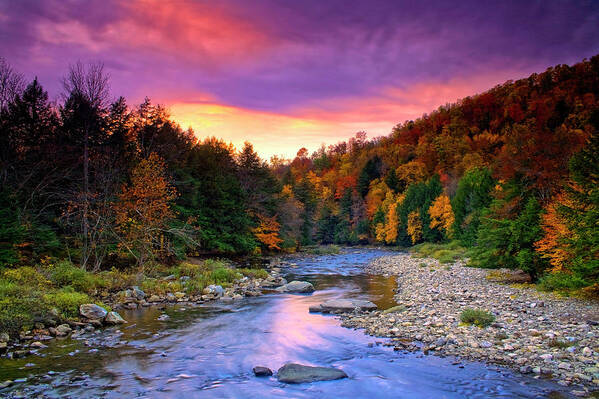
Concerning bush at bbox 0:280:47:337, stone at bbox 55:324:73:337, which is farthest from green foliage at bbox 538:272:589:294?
bush at bbox 0:280:47:337

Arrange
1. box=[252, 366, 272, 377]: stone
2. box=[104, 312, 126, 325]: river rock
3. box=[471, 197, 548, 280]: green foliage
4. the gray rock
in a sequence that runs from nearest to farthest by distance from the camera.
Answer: box=[252, 366, 272, 377]: stone
box=[104, 312, 126, 325]: river rock
box=[471, 197, 548, 280]: green foliage
the gray rock

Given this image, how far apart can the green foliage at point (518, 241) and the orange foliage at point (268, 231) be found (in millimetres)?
31329

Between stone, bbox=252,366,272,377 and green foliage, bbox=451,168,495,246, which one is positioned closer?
stone, bbox=252,366,272,377

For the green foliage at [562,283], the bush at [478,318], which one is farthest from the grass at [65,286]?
the green foliage at [562,283]

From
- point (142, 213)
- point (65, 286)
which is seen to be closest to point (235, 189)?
point (142, 213)

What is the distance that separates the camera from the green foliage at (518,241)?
52.8ft

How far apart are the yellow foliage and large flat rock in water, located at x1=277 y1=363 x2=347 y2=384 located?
4629cm

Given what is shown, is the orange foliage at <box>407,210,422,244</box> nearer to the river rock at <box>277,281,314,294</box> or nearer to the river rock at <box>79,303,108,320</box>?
the river rock at <box>277,281,314,294</box>

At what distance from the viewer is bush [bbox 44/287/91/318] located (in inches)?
511

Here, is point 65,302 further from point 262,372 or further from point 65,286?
point 262,372

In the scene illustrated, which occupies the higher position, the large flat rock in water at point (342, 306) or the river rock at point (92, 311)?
the river rock at point (92, 311)

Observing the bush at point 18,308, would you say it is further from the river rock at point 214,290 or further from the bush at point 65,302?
the river rock at point 214,290

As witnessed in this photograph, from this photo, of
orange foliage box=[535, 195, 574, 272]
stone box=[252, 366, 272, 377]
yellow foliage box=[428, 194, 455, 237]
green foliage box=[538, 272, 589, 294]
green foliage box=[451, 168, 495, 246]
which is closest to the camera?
stone box=[252, 366, 272, 377]

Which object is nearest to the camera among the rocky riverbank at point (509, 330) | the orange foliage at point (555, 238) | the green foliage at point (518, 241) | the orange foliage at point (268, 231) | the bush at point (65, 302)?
the rocky riverbank at point (509, 330)
